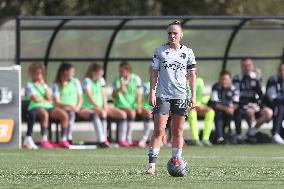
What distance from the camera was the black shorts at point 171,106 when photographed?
51.6ft

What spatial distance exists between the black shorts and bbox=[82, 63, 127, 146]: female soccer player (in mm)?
9340

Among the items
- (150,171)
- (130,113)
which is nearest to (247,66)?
(130,113)

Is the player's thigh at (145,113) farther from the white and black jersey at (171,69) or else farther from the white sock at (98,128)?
the white and black jersey at (171,69)

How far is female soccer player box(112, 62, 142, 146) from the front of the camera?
83.8ft

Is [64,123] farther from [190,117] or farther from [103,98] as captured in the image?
[190,117]

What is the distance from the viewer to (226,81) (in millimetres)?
25531

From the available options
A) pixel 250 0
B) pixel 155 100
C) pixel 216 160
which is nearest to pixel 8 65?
pixel 216 160

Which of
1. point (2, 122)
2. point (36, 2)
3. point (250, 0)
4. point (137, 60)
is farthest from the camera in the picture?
point (250, 0)

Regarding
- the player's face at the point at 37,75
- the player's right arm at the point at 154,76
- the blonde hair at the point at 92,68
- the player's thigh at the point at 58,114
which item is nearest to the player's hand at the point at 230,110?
the blonde hair at the point at 92,68

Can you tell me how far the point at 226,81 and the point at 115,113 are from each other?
248 centimetres

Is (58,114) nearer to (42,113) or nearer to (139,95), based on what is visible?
(42,113)

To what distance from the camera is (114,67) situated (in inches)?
1089

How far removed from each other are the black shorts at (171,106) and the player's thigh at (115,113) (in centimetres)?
958

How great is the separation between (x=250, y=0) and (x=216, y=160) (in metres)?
31.7
